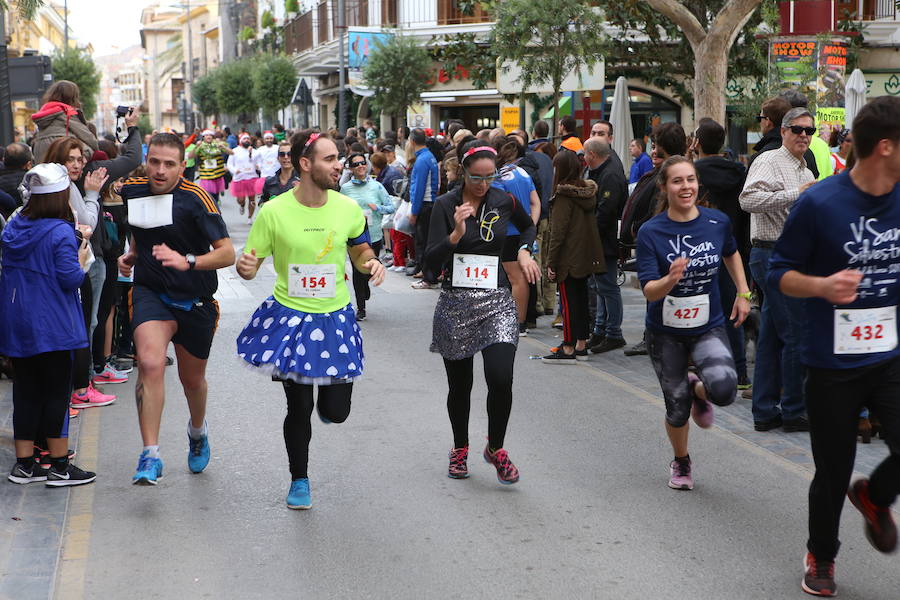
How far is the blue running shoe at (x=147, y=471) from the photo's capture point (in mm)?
6035

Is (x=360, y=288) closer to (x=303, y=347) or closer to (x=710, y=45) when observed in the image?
(x=710, y=45)

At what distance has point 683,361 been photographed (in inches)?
246

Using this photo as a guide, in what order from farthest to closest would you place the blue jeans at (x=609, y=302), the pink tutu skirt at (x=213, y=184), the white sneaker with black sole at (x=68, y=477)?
the pink tutu skirt at (x=213, y=184)
the blue jeans at (x=609, y=302)
the white sneaker with black sole at (x=68, y=477)

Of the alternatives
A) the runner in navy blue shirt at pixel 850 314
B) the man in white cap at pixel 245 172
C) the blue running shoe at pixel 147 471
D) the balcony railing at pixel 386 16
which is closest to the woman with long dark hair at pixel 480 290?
the blue running shoe at pixel 147 471

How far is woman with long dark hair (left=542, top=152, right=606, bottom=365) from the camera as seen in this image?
33.9ft

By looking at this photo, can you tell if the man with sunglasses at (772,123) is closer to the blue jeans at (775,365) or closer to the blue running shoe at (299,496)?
the blue jeans at (775,365)

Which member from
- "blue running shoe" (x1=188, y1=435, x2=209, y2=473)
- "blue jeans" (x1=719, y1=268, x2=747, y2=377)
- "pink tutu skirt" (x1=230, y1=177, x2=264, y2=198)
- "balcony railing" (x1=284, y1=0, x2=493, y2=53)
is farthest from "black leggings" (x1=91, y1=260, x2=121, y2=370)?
"balcony railing" (x1=284, y1=0, x2=493, y2=53)

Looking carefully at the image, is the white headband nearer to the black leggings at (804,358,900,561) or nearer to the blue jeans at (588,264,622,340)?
the black leggings at (804,358,900,561)

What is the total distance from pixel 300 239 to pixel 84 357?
3178 mm

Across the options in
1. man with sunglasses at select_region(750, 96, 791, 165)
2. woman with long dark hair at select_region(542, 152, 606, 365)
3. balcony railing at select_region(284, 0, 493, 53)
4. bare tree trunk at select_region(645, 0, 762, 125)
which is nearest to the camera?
man with sunglasses at select_region(750, 96, 791, 165)

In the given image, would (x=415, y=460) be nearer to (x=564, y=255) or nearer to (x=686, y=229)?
(x=686, y=229)

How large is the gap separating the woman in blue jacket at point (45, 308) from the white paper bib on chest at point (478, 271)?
2.14m

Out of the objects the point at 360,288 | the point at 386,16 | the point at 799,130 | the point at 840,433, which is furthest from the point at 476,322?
the point at 386,16

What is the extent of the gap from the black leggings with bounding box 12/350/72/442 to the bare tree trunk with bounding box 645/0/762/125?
960 centimetres
